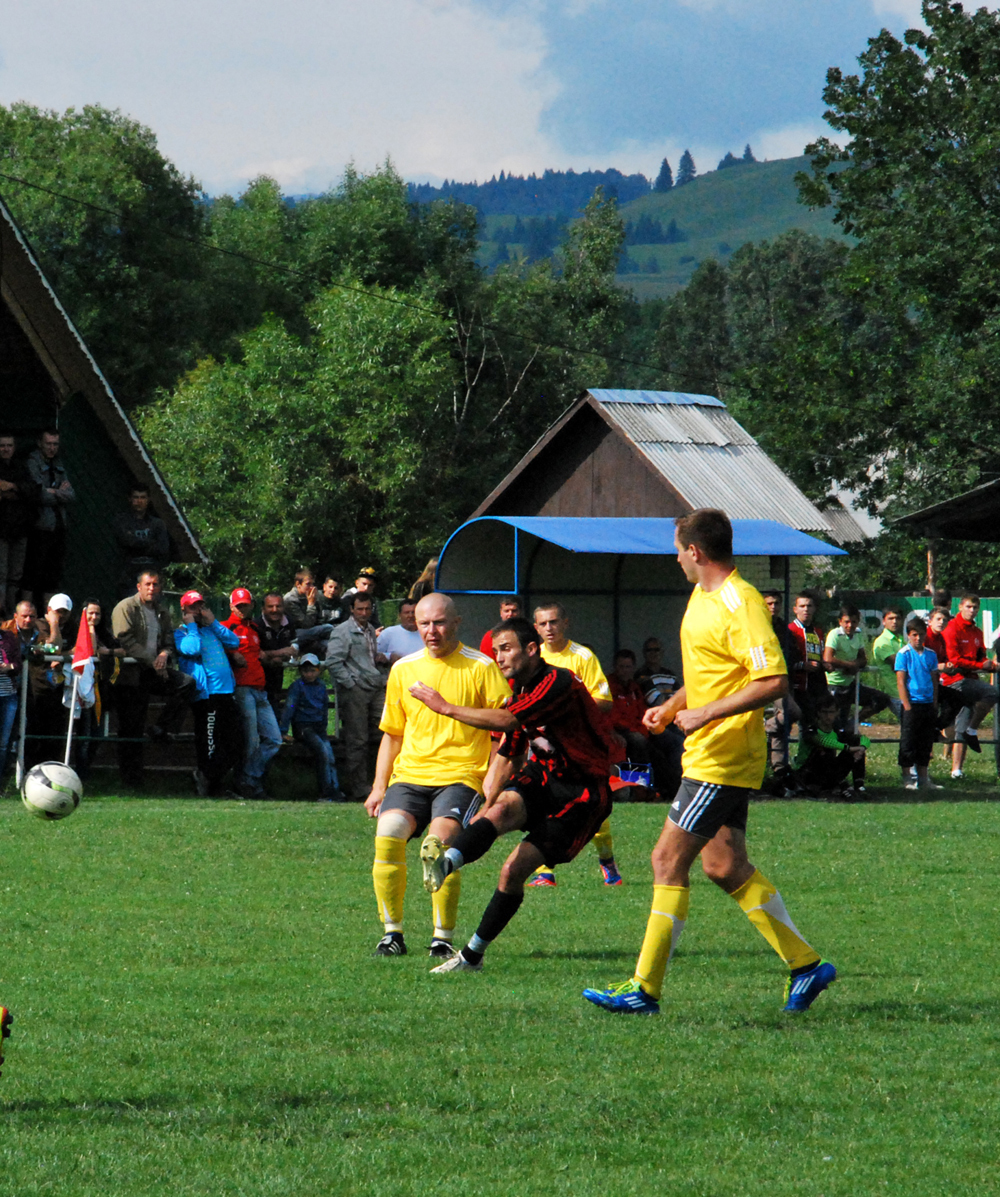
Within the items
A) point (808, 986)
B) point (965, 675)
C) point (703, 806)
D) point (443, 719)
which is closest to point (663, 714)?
point (703, 806)

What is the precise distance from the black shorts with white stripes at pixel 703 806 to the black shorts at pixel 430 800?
6.42ft

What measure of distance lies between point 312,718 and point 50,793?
9.91 m

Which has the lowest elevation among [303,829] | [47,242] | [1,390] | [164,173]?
[303,829]

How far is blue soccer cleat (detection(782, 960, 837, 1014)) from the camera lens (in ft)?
23.3

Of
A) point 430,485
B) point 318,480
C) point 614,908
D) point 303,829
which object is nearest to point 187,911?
point 614,908

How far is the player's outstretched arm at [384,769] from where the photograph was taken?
8984 millimetres

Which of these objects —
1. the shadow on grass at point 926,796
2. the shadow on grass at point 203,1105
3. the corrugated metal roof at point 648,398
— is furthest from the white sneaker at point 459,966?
the corrugated metal roof at point 648,398

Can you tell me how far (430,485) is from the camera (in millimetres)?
49500

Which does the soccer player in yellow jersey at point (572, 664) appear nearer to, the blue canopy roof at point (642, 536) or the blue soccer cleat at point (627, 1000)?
the blue soccer cleat at point (627, 1000)

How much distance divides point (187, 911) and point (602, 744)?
3.03m

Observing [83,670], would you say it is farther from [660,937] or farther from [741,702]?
[741,702]

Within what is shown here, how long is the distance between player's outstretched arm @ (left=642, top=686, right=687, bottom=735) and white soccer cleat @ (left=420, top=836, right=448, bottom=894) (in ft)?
4.45

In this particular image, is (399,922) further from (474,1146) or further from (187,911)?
(474,1146)

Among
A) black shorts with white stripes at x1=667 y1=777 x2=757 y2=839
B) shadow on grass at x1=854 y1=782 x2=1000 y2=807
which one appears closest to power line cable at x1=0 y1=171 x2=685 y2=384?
shadow on grass at x1=854 y1=782 x2=1000 y2=807
